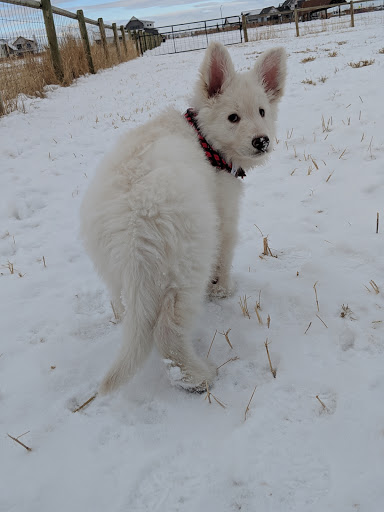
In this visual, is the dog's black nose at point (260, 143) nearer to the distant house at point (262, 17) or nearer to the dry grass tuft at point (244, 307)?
the dry grass tuft at point (244, 307)

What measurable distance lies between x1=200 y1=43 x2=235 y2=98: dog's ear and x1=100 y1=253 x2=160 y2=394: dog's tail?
147 cm

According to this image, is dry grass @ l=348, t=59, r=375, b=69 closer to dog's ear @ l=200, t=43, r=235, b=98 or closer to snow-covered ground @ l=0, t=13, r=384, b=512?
snow-covered ground @ l=0, t=13, r=384, b=512

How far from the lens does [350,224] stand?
117 inches

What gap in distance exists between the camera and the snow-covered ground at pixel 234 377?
1302 mm

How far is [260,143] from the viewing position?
7.12 ft

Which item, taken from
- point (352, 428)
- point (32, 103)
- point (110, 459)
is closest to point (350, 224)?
point (352, 428)

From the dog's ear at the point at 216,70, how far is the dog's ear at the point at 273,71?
1.00 ft

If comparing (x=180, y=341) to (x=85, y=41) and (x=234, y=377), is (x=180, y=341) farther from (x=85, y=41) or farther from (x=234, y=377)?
(x=85, y=41)

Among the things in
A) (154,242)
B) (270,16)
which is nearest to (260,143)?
(154,242)

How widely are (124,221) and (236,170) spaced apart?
114 centimetres

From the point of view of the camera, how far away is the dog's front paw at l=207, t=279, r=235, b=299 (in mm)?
2436

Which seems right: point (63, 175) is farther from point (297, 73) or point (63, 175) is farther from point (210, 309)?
point (297, 73)

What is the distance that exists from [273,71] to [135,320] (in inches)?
83.0

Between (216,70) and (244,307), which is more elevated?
(216,70)
